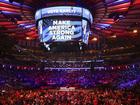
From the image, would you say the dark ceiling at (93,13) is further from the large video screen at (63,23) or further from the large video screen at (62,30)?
the large video screen at (62,30)

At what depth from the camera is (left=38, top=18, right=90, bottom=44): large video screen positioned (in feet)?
57.5

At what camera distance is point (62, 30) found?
57.5ft

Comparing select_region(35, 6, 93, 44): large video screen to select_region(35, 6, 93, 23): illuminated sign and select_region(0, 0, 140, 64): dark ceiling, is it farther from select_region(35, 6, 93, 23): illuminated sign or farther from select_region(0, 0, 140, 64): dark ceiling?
select_region(0, 0, 140, 64): dark ceiling

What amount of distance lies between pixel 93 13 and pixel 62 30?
2.50 meters

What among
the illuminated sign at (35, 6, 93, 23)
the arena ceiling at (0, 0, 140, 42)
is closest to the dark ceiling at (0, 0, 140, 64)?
the arena ceiling at (0, 0, 140, 42)

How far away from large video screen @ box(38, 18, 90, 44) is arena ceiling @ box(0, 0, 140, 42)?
1.06 meters

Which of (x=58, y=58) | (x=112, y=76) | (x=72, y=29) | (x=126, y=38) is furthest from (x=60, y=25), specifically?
(x=112, y=76)

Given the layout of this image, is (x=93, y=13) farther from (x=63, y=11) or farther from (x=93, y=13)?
(x=63, y=11)

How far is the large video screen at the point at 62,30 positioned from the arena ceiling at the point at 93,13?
41.7 inches

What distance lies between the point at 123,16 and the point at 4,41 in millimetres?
7499

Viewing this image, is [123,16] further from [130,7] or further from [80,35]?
[80,35]

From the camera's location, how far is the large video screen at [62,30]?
17531 mm

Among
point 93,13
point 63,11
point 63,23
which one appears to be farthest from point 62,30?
point 93,13

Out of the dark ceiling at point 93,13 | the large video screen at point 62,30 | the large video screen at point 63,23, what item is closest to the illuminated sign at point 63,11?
the large video screen at point 63,23
